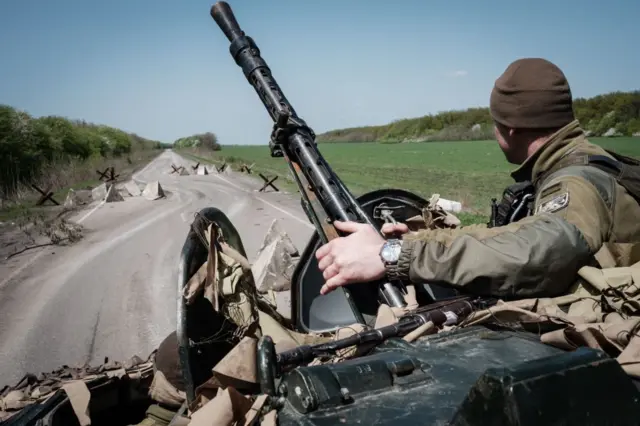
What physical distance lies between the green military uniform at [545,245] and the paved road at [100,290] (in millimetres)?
5157

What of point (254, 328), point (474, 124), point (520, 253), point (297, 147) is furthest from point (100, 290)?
point (474, 124)

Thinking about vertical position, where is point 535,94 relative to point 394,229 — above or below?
above

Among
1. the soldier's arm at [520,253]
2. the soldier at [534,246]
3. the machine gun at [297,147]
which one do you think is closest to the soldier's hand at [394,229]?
the machine gun at [297,147]

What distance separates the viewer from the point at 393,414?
1479mm

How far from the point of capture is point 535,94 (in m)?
2.80

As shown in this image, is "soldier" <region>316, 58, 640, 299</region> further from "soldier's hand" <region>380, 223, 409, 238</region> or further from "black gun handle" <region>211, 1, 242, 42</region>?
"black gun handle" <region>211, 1, 242, 42</region>

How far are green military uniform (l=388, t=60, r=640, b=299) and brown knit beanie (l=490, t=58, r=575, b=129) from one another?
0.41 meters

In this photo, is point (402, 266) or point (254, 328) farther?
point (254, 328)

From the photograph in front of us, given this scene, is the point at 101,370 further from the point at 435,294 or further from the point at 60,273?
the point at 60,273

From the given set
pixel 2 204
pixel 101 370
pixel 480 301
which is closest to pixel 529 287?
pixel 480 301

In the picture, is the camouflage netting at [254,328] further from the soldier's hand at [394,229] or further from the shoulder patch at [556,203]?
the soldier's hand at [394,229]

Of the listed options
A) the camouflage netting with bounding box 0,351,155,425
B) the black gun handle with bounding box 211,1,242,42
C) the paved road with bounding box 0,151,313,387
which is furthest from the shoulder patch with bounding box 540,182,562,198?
the paved road with bounding box 0,151,313,387

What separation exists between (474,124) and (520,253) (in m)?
86.6

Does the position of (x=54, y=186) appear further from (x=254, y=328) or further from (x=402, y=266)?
(x=402, y=266)
